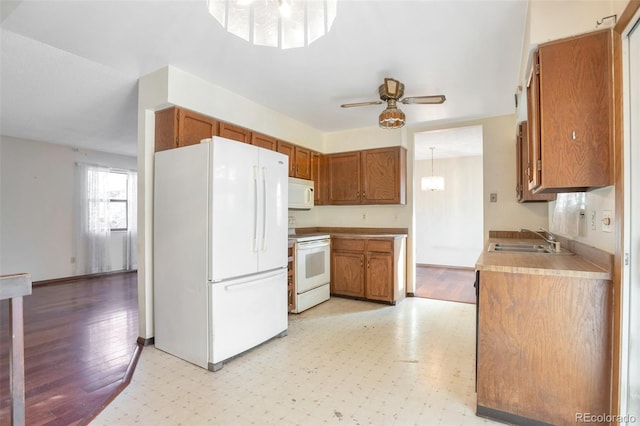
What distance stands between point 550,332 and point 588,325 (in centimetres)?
16

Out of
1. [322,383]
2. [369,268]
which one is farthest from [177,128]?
[369,268]

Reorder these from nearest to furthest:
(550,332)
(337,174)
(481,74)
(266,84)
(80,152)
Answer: (550,332), (481,74), (266,84), (337,174), (80,152)

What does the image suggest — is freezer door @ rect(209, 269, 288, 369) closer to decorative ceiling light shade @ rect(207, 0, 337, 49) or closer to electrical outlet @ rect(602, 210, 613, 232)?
decorative ceiling light shade @ rect(207, 0, 337, 49)

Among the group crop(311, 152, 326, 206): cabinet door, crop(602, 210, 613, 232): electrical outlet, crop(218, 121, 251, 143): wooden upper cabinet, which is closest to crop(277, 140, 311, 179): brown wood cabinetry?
crop(311, 152, 326, 206): cabinet door

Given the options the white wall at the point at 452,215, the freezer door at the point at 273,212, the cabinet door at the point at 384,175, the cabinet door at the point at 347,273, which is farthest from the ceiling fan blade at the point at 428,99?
the white wall at the point at 452,215

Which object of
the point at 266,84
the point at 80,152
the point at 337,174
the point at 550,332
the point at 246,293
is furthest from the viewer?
the point at 80,152

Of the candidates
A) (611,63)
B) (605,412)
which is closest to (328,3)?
(611,63)

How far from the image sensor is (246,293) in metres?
2.56

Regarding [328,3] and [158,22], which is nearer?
[328,3]

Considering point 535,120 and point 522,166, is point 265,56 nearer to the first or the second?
point 535,120

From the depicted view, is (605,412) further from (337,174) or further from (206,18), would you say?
(337,174)

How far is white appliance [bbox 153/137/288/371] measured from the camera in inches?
92.4

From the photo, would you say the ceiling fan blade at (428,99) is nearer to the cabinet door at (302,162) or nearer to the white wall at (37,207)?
the cabinet door at (302,162)

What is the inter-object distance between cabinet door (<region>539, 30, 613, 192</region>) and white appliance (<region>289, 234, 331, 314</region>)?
8.42 ft
